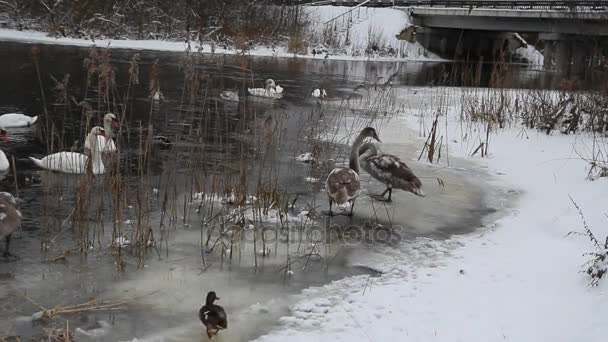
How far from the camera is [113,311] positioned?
5281 millimetres

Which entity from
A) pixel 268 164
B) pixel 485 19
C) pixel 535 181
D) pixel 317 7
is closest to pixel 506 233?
pixel 535 181

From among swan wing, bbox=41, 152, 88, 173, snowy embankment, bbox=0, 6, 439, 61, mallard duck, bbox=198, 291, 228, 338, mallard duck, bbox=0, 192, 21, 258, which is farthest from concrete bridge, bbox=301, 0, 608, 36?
mallard duck, bbox=198, 291, 228, 338

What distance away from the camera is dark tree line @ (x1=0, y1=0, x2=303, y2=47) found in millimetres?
36844

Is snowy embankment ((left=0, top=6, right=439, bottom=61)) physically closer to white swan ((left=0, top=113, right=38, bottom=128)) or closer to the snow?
the snow

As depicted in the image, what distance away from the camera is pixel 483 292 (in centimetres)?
591

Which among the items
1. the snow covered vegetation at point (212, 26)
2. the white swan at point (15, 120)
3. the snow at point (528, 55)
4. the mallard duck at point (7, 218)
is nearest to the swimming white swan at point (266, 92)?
the white swan at point (15, 120)

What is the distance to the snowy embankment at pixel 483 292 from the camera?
16.7 ft

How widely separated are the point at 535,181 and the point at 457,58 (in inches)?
1843

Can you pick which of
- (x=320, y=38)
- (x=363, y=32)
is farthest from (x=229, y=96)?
(x=363, y=32)

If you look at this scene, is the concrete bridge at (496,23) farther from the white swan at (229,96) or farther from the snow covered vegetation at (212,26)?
the white swan at (229,96)

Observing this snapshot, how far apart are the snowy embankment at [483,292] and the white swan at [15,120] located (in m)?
8.39

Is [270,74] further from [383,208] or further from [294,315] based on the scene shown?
[294,315]

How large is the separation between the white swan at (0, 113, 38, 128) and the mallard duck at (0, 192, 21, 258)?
631 centimetres

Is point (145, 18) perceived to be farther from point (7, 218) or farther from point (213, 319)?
point (213, 319)
